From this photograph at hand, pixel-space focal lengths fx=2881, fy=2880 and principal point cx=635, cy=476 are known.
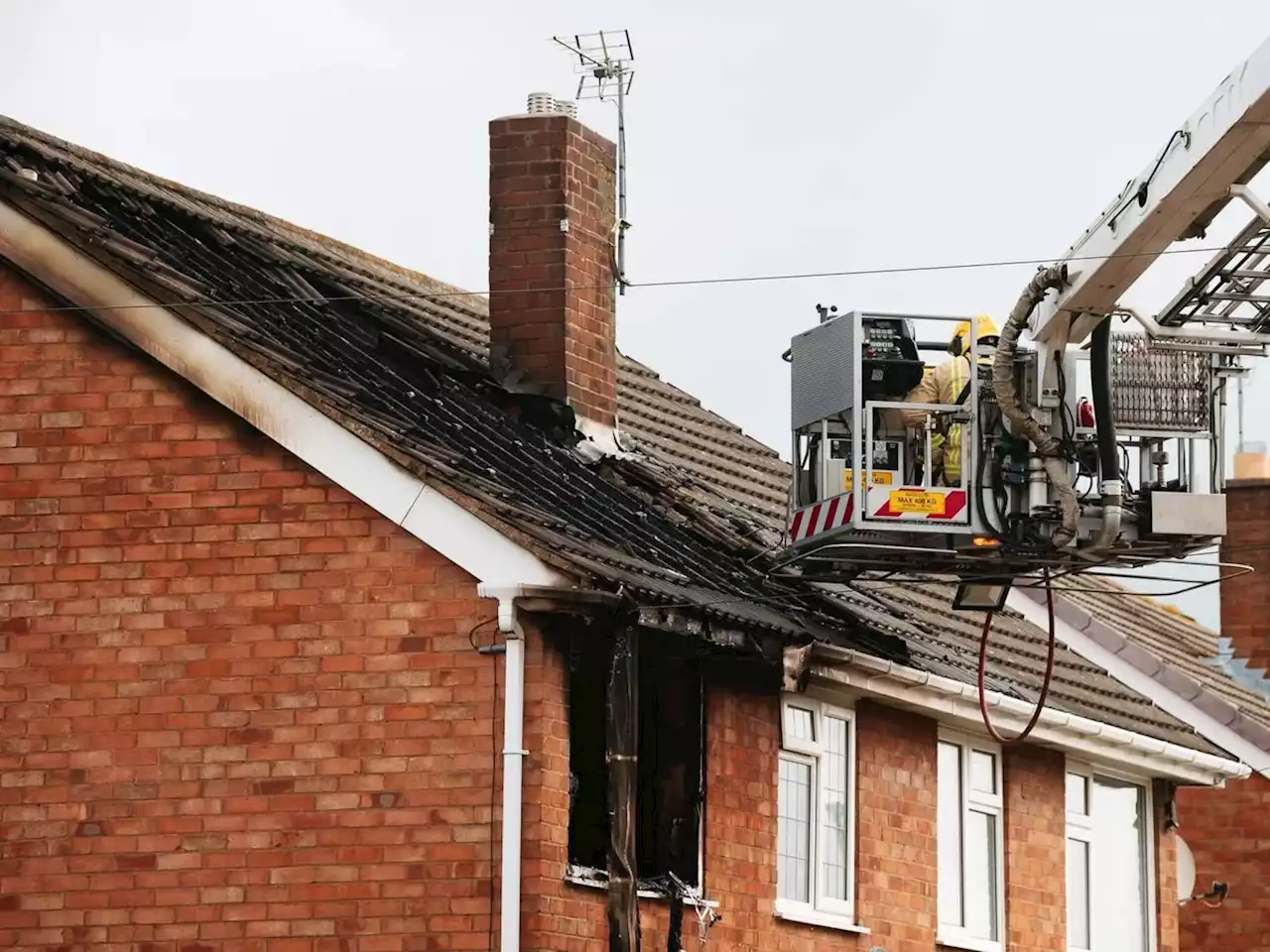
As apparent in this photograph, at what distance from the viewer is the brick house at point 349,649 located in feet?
53.2

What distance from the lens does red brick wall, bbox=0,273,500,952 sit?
16.2 meters

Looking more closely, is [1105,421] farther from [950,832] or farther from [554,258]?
[950,832]

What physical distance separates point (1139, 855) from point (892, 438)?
7.28m

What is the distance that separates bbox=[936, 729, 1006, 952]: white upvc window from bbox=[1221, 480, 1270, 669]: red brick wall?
29.2 ft

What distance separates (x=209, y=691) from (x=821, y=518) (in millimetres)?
3915

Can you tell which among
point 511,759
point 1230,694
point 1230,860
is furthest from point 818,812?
point 1230,694

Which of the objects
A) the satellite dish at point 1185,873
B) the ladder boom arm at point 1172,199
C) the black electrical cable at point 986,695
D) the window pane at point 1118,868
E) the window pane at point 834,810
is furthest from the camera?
the satellite dish at point 1185,873

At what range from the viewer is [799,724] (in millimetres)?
19188

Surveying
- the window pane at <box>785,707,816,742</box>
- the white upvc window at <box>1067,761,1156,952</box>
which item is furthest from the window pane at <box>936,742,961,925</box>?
the window pane at <box>785,707,816,742</box>

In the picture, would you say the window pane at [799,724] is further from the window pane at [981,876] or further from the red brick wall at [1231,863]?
the red brick wall at [1231,863]

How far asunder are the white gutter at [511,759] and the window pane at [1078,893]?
7.72 metres

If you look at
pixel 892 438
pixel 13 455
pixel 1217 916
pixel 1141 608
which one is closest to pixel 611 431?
pixel 892 438

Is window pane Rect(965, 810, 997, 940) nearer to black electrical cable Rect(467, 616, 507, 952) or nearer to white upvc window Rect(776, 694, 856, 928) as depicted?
white upvc window Rect(776, 694, 856, 928)

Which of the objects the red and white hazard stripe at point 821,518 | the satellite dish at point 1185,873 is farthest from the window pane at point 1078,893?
the red and white hazard stripe at point 821,518
